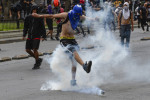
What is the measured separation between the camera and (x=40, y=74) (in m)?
11.9

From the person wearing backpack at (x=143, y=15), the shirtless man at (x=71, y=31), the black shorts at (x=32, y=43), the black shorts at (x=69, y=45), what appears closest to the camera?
the shirtless man at (x=71, y=31)

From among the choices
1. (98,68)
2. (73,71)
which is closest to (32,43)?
(98,68)

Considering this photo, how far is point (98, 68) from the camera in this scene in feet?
35.9

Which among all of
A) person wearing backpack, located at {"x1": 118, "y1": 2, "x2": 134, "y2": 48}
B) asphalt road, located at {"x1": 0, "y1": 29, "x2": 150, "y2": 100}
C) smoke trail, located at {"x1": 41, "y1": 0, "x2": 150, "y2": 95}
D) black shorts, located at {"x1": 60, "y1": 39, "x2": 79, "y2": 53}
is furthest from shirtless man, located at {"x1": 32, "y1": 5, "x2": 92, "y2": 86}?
person wearing backpack, located at {"x1": 118, "y1": 2, "x2": 134, "y2": 48}

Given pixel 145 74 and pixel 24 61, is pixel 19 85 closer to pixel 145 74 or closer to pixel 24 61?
pixel 145 74

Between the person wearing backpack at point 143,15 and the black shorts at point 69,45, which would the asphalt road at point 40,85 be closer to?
the black shorts at point 69,45

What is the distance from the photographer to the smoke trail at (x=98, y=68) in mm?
9641

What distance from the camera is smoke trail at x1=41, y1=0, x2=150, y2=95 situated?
31.6 ft

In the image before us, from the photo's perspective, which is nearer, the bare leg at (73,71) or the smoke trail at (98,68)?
the bare leg at (73,71)

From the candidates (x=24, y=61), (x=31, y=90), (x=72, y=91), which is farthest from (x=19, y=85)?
(x=24, y=61)

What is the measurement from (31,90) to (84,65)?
129 centimetres

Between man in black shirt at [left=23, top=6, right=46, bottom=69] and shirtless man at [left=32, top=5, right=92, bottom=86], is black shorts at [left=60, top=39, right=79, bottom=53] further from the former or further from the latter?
man in black shirt at [left=23, top=6, right=46, bottom=69]

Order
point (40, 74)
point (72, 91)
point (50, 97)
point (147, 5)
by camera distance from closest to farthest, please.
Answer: point (50, 97) < point (72, 91) < point (40, 74) < point (147, 5)

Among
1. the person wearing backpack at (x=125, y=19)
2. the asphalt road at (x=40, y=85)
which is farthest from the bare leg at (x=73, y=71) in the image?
the person wearing backpack at (x=125, y=19)
